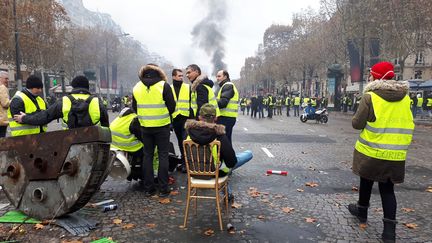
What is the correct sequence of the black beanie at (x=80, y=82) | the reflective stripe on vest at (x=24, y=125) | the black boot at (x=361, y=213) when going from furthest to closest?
the reflective stripe on vest at (x=24, y=125)
the black beanie at (x=80, y=82)
the black boot at (x=361, y=213)

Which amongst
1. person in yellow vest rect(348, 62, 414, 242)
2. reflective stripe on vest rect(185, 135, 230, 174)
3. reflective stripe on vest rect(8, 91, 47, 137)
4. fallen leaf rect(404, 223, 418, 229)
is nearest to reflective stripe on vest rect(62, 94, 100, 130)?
reflective stripe on vest rect(8, 91, 47, 137)

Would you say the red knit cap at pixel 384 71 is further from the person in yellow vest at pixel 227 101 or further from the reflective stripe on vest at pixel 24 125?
the reflective stripe on vest at pixel 24 125

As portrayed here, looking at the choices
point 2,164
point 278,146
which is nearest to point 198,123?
point 2,164

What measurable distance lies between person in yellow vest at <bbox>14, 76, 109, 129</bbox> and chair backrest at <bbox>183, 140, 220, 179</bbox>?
1.52m

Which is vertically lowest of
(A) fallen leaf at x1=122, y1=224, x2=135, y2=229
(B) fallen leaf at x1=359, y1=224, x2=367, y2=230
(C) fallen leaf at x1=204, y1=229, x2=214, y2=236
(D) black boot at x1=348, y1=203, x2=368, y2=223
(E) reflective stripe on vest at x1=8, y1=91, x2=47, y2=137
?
(A) fallen leaf at x1=122, y1=224, x2=135, y2=229

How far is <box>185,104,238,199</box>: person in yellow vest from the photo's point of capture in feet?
14.8

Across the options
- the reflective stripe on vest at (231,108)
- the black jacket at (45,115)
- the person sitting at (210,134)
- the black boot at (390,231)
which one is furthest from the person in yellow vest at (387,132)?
the black jacket at (45,115)

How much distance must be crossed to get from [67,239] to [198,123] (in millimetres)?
1960

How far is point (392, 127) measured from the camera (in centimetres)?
421

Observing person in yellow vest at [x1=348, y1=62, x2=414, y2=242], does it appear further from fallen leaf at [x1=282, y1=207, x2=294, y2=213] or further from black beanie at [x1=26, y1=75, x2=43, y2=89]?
black beanie at [x1=26, y1=75, x2=43, y2=89]

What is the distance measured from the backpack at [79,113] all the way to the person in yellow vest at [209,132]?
150cm

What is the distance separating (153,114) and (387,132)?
325cm

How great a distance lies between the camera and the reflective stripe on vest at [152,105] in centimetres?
575

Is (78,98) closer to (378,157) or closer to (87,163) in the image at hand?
(87,163)
